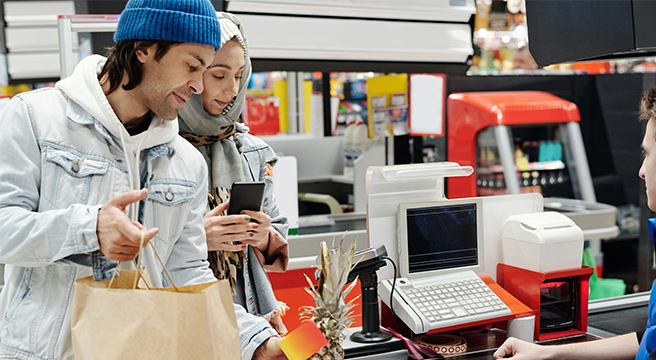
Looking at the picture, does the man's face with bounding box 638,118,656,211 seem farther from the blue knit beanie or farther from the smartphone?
the blue knit beanie

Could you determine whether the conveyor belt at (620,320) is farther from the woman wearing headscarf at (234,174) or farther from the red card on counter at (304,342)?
the red card on counter at (304,342)

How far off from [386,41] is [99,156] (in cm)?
239

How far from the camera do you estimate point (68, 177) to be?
4.47 ft

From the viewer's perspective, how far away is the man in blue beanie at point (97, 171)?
125cm

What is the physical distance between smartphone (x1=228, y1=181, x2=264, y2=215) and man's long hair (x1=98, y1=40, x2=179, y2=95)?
46 cm

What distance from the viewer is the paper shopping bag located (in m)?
1.16

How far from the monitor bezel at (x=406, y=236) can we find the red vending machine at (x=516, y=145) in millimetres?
2906

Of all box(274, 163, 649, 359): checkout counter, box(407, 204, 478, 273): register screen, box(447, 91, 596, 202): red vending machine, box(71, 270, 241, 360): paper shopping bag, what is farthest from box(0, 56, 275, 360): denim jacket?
box(447, 91, 596, 202): red vending machine

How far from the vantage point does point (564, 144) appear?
559 centimetres

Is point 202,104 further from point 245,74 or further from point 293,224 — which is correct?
point 293,224

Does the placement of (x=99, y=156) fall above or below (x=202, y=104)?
below

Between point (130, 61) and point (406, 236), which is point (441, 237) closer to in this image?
point (406, 236)

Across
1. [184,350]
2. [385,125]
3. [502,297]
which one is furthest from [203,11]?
Result: [385,125]

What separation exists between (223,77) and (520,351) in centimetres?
121
